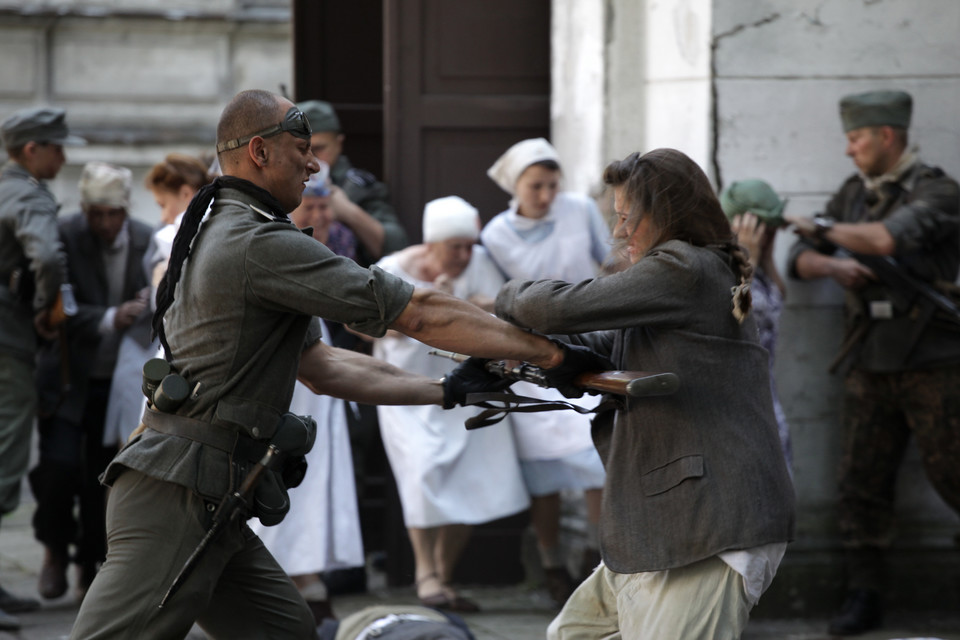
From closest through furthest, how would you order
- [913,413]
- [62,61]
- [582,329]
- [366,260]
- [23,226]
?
[582,329] < [913,413] < [23,226] < [366,260] < [62,61]

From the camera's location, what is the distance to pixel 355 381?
3.76m

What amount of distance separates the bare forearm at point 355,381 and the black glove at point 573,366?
0.51 m

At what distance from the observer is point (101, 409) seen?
6367 millimetres

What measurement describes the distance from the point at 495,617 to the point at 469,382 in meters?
2.70

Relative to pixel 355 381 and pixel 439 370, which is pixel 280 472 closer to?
pixel 355 381

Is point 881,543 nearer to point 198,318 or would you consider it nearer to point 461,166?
point 461,166

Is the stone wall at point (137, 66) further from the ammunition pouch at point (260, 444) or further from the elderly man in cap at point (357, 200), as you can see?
the ammunition pouch at point (260, 444)

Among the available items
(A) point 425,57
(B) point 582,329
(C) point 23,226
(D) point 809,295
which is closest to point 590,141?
(A) point 425,57

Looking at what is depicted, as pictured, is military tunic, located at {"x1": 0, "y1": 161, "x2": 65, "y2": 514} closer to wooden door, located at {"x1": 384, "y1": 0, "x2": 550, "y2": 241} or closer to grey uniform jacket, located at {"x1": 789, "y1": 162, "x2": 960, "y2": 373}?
wooden door, located at {"x1": 384, "y1": 0, "x2": 550, "y2": 241}

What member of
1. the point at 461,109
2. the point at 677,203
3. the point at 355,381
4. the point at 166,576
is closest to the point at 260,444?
the point at 166,576

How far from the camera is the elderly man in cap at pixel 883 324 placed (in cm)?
531

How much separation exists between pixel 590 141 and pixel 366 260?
1.21m

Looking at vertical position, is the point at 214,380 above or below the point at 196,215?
below

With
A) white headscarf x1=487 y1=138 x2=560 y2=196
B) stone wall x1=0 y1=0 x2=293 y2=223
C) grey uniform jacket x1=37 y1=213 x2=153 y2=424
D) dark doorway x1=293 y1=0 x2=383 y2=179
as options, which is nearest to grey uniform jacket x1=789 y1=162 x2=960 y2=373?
white headscarf x1=487 y1=138 x2=560 y2=196
